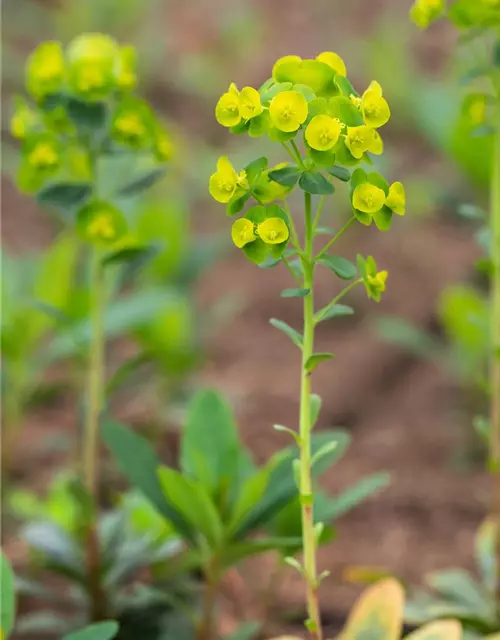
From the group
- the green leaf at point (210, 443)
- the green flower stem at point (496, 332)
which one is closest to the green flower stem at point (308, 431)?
the green leaf at point (210, 443)

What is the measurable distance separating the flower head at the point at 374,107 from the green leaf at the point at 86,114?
1.37ft

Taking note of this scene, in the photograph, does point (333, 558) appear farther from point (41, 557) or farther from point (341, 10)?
point (341, 10)

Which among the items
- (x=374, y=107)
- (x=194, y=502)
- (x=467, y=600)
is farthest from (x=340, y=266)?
(x=467, y=600)

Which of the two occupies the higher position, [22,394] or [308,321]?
[22,394]

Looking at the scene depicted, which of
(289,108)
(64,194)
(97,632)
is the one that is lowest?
(97,632)

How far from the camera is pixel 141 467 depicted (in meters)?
1.06

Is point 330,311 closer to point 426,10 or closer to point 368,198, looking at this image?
point 368,198

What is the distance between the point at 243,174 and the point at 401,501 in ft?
3.36

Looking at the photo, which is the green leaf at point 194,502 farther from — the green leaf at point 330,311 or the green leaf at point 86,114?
the green leaf at point 86,114

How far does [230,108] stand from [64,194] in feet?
1.24

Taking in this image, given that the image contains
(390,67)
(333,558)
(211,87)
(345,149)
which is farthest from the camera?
(211,87)

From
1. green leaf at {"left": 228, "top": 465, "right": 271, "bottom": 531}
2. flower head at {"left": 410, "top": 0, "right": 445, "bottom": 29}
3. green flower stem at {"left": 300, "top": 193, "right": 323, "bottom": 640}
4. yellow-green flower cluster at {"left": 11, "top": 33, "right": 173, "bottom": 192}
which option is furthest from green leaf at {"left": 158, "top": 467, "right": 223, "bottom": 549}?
flower head at {"left": 410, "top": 0, "right": 445, "bottom": 29}

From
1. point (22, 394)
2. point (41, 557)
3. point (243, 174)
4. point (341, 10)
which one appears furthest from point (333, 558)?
point (341, 10)

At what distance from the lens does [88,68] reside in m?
1.01
